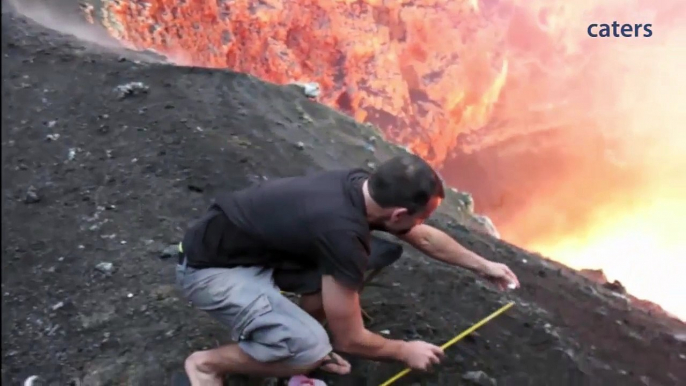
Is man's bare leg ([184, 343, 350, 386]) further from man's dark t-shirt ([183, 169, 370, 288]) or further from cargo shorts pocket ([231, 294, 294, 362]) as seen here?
man's dark t-shirt ([183, 169, 370, 288])

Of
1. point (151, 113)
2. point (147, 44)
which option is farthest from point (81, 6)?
point (151, 113)

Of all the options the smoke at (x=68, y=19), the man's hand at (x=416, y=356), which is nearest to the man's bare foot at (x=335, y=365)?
the man's hand at (x=416, y=356)

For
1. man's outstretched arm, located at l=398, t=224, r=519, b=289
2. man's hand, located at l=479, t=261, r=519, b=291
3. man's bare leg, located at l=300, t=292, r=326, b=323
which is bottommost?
man's bare leg, located at l=300, t=292, r=326, b=323

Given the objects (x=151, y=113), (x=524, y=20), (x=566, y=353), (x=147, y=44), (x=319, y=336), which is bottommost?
(x=566, y=353)

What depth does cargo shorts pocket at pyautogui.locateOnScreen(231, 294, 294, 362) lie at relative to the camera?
2.39 metres

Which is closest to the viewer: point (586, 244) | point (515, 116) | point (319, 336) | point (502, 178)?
point (319, 336)

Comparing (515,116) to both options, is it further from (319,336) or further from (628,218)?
(319,336)

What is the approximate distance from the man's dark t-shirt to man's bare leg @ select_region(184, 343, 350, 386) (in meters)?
0.35

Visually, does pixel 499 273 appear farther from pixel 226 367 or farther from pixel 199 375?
pixel 199 375

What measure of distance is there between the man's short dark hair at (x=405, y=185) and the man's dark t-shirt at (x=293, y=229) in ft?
0.34

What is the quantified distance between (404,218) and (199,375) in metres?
1.05

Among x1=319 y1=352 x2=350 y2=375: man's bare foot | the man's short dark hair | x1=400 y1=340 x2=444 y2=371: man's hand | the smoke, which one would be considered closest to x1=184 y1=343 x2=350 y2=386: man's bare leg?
x1=319 y1=352 x2=350 y2=375: man's bare foot

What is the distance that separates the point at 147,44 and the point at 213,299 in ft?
27.3

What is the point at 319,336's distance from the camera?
2.43 m
